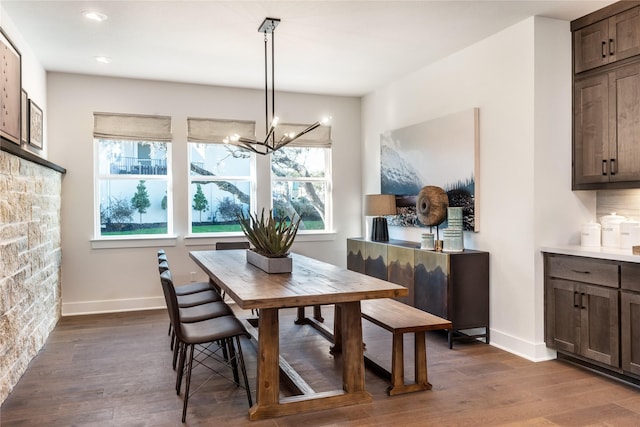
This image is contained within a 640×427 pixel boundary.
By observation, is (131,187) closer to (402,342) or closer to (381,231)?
(381,231)

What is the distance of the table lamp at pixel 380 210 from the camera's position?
5.40 metres

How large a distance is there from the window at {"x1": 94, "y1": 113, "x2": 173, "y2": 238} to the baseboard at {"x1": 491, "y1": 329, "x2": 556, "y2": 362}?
3808mm

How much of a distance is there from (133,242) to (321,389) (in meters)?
3.31

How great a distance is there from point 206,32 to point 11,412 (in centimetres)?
303

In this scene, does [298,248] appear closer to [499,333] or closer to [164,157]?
[164,157]

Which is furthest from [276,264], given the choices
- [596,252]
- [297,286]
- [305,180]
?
[305,180]

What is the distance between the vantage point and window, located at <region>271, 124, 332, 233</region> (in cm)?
618

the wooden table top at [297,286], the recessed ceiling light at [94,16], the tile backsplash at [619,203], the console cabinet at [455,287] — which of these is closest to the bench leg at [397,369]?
the wooden table top at [297,286]

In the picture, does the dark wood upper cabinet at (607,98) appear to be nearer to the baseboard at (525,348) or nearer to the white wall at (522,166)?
the white wall at (522,166)

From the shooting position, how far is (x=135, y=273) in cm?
554

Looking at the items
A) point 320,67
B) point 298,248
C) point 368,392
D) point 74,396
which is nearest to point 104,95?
point 320,67

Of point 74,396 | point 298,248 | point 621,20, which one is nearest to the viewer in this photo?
point 74,396

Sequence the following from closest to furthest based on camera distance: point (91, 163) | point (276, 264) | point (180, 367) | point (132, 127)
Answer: point (180, 367), point (276, 264), point (91, 163), point (132, 127)

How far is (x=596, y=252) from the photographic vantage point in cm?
334
